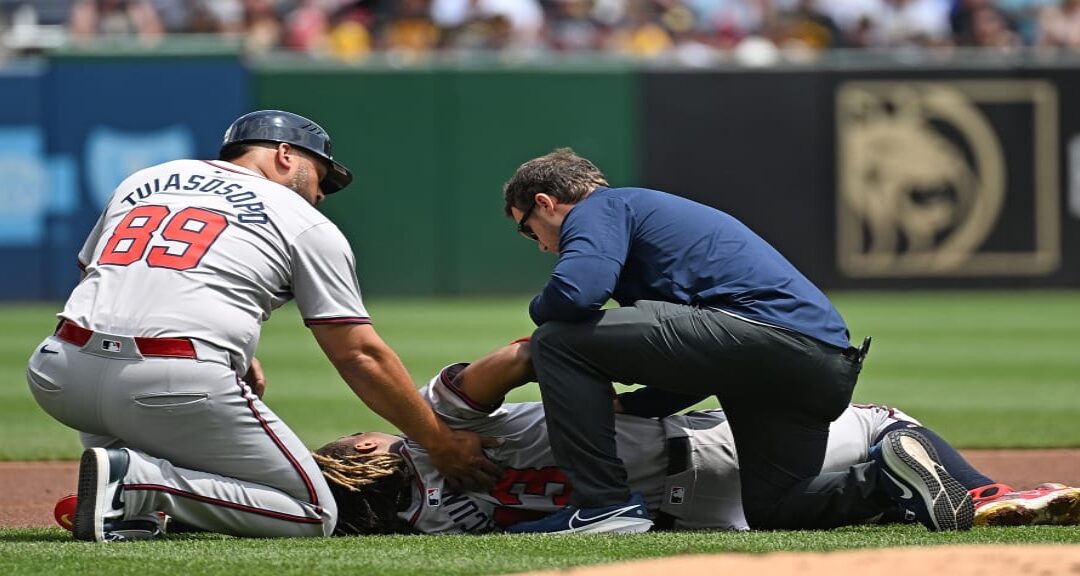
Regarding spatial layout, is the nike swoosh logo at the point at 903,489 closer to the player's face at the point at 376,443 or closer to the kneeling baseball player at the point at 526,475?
the kneeling baseball player at the point at 526,475

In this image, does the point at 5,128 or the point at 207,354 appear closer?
the point at 207,354

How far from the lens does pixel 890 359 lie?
37.0 feet

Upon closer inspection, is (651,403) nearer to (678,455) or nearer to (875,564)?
(678,455)

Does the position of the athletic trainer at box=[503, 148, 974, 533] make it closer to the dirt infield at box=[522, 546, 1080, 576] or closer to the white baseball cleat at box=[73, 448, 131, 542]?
the dirt infield at box=[522, 546, 1080, 576]

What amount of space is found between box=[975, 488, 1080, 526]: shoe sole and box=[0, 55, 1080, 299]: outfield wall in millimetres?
11320

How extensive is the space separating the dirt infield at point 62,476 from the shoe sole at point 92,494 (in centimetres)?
84

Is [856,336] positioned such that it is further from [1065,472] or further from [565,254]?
[565,254]

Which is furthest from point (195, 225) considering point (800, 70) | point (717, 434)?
point (800, 70)

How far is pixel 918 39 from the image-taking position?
59.7 ft

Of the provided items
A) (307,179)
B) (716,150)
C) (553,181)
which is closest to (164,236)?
(307,179)

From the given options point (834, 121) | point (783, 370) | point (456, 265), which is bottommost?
point (456, 265)

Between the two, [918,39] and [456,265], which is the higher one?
[918,39]

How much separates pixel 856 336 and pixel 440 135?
556 centimetres

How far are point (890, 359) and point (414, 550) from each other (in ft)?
24.2
